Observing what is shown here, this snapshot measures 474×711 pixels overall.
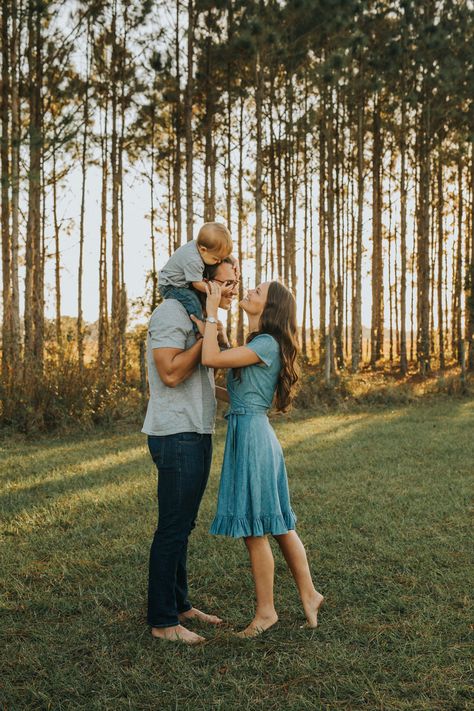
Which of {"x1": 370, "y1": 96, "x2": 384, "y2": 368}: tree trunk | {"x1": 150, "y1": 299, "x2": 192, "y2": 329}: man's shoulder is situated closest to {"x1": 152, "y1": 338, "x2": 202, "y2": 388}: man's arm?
{"x1": 150, "y1": 299, "x2": 192, "y2": 329}: man's shoulder

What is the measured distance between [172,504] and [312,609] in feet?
3.28

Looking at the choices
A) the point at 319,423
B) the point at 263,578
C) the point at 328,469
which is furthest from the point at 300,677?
the point at 319,423

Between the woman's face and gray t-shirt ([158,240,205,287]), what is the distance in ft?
1.22

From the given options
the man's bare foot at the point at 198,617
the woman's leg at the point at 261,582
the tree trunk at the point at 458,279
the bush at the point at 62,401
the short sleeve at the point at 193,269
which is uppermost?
the tree trunk at the point at 458,279

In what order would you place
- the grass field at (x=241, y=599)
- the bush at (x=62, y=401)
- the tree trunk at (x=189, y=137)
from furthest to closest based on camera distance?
the tree trunk at (x=189, y=137) < the bush at (x=62, y=401) < the grass field at (x=241, y=599)

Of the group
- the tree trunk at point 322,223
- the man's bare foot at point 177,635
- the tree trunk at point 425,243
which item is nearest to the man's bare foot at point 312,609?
the man's bare foot at point 177,635

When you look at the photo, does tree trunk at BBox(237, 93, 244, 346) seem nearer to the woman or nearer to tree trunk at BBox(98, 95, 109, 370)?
tree trunk at BBox(98, 95, 109, 370)

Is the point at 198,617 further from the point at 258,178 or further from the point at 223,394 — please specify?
the point at 258,178

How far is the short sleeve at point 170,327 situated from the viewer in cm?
334

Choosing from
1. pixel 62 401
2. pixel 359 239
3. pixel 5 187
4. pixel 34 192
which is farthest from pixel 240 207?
pixel 62 401

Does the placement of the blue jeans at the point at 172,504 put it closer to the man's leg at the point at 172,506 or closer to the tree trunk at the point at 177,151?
the man's leg at the point at 172,506

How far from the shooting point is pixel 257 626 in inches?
139

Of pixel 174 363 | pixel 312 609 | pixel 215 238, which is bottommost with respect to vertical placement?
pixel 312 609

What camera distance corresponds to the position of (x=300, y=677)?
3.06m
